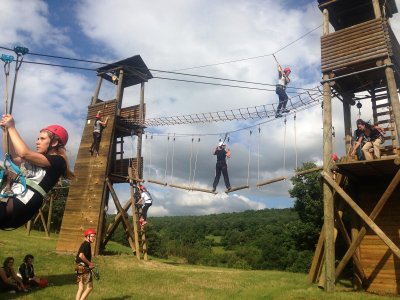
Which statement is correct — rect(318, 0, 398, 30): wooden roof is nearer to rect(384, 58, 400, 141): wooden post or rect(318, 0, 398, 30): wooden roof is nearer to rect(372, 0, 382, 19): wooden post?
rect(372, 0, 382, 19): wooden post

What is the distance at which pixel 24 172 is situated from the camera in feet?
11.9

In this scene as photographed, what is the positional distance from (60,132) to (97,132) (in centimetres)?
1666

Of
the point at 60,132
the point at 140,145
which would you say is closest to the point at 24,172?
the point at 60,132

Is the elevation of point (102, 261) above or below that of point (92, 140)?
below

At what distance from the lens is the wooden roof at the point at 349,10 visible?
13984 mm

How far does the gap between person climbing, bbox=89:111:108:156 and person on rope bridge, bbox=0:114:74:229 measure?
657 inches

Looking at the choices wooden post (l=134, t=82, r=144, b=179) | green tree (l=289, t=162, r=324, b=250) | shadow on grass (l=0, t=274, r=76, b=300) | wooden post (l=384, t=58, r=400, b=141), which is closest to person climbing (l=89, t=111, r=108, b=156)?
wooden post (l=134, t=82, r=144, b=179)

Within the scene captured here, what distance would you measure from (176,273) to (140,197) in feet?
19.2

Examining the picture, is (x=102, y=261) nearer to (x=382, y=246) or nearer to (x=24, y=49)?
(x=382, y=246)

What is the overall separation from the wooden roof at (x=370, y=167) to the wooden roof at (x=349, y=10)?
607 centimetres

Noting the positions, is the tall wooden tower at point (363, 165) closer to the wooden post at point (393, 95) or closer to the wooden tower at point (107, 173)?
the wooden post at point (393, 95)

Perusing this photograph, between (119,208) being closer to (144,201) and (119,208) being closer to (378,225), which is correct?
(144,201)

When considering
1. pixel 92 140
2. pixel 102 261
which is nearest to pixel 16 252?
pixel 102 261

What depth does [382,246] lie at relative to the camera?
1293cm
